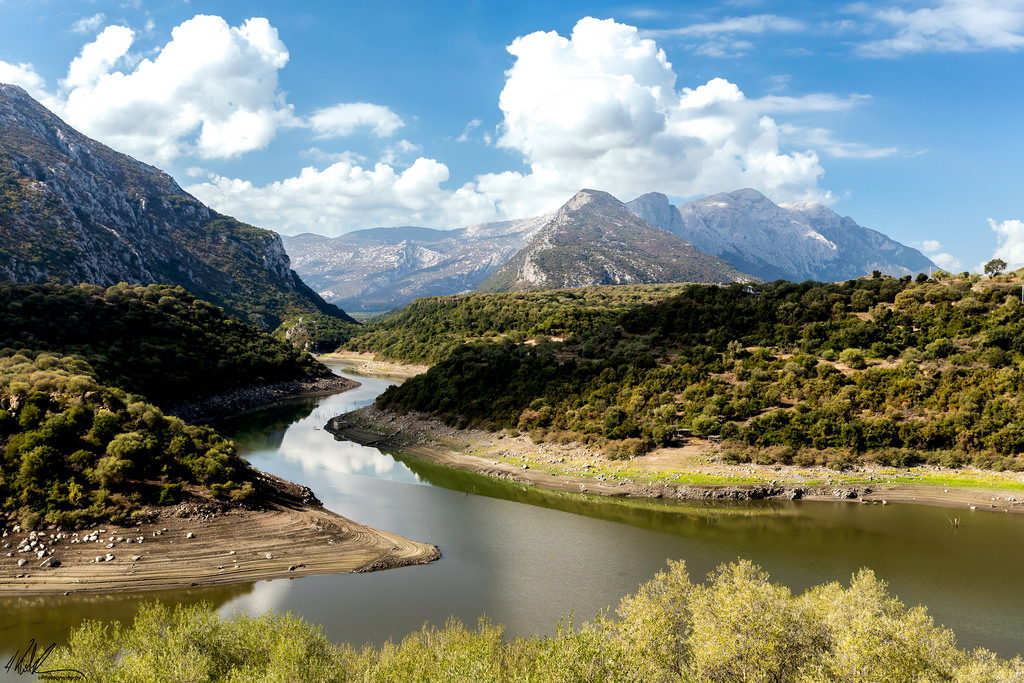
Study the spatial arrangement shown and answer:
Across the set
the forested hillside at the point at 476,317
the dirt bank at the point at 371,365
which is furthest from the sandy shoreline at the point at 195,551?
the dirt bank at the point at 371,365

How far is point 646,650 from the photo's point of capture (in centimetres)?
1977

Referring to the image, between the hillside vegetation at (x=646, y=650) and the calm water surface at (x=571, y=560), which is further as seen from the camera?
the calm water surface at (x=571, y=560)

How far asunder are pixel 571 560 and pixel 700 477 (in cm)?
2154

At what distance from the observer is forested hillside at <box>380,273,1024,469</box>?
5347 cm

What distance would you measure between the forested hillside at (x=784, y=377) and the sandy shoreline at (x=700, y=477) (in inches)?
77.6

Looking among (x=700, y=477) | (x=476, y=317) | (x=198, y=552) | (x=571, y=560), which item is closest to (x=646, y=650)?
(x=571, y=560)

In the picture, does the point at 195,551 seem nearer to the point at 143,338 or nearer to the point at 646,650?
the point at 646,650

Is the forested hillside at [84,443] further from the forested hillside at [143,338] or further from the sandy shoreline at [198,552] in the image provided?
the sandy shoreline at [198,552]

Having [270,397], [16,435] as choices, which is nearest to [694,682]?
[16,435]

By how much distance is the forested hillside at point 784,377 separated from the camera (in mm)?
53469

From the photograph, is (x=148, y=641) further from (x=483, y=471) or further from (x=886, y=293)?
(x=886, y=293)

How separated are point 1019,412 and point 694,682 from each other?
171 feet

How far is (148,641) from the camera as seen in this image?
A: 1994cm

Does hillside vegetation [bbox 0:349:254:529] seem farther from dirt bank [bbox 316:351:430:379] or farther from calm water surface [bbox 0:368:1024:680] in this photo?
dirt bank [bbox 316:351:430:379]
